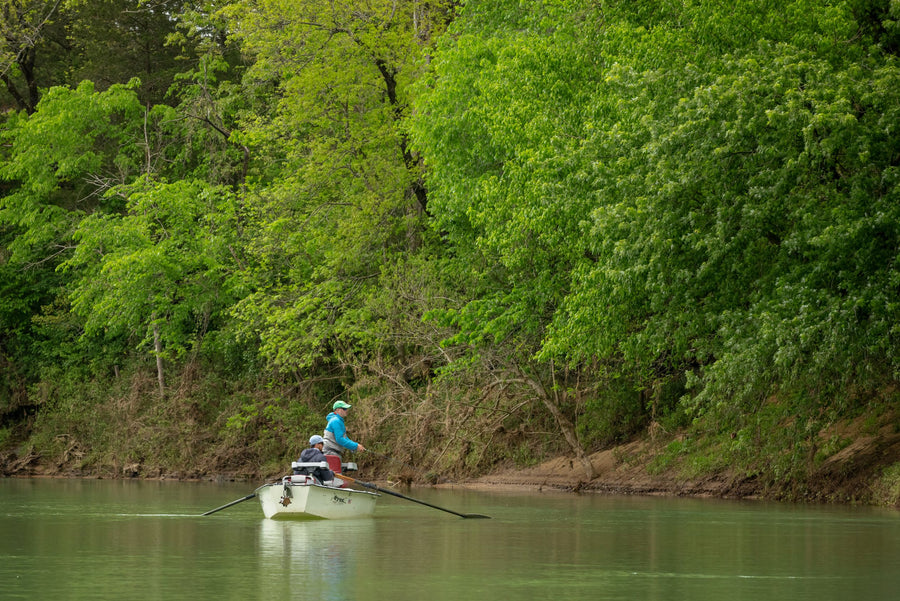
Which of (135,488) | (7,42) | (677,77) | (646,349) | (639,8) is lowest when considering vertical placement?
(135,488)

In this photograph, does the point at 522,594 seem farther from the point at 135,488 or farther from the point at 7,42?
the point at 7,42

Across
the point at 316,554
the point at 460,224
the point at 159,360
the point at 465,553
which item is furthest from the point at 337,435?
the point at 159,360

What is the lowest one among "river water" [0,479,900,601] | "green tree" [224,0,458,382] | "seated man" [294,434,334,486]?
"river water" [0,479,900,601]

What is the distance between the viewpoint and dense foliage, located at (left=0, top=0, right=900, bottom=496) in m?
23.8

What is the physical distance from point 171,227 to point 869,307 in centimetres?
3227

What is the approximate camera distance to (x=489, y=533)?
20.9 meters

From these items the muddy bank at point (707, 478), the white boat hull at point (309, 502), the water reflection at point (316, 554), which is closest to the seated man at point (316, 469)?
the white boat hull at point (309, 502)

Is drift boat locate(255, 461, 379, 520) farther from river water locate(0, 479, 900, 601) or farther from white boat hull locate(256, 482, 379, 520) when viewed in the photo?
river water locate(0, 479, 900, 601)

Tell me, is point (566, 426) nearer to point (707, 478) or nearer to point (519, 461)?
point (519, 461)

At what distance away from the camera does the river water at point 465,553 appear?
13.4 meters

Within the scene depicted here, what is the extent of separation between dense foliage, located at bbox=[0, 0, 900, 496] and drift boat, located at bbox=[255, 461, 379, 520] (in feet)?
20.8

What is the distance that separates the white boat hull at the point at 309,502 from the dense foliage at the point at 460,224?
6.32m

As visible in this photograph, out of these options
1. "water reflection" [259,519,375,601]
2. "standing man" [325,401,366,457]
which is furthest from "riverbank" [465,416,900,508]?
"water reflection" [259,519,375,601]

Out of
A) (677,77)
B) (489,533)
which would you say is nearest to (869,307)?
(677,77)
